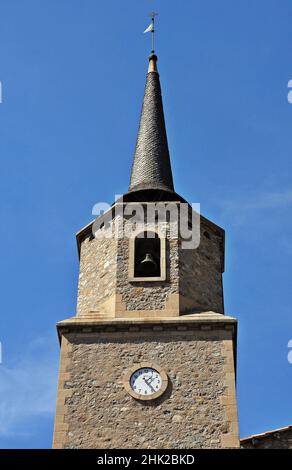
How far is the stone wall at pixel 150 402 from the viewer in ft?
66.1

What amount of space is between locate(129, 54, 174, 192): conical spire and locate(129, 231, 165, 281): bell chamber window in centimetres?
194

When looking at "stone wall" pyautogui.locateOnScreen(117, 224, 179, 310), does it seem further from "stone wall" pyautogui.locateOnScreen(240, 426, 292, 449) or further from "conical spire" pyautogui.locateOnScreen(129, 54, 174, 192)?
"stone wall" pyautogui.locateOnScreen(240, 426, 292, 449)

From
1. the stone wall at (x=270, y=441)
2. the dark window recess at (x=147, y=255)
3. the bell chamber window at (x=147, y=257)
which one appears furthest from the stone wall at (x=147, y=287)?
the stone wall at (x=270, y=441)

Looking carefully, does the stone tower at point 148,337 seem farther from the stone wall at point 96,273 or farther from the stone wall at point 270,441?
the stone wall at point 270,441

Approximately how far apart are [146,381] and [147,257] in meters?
3.29

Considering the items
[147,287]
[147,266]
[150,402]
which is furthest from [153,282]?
[150,402]

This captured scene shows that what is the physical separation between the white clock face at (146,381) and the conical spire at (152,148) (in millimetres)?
5595

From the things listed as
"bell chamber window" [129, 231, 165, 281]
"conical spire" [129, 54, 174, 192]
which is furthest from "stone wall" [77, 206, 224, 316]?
"conical spire" [129, 54, 174, 192]

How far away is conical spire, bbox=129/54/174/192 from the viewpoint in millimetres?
25719
